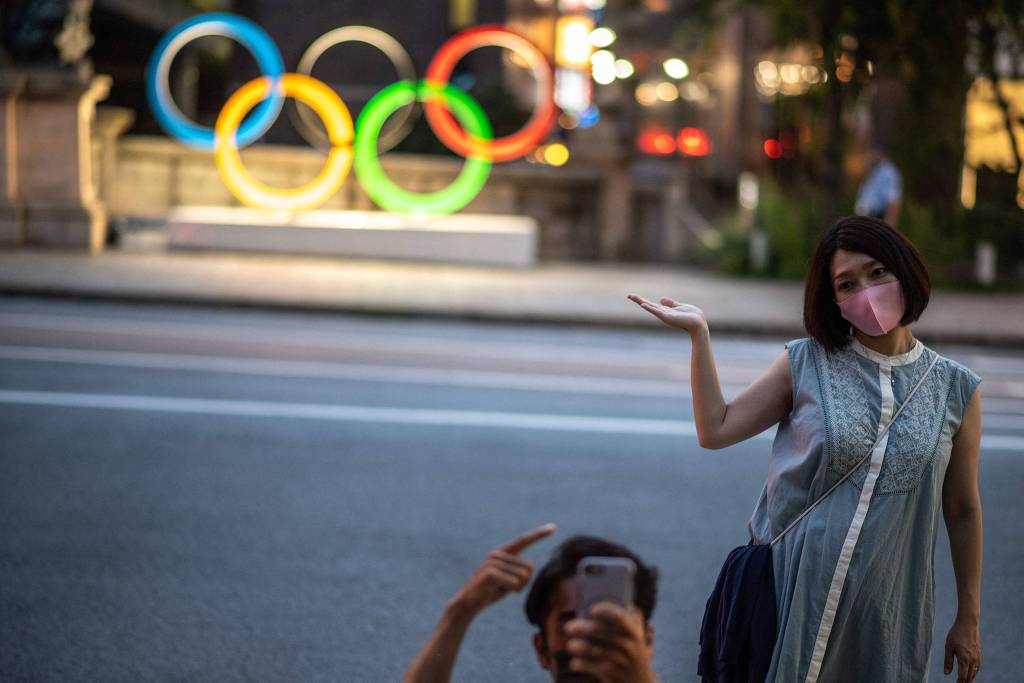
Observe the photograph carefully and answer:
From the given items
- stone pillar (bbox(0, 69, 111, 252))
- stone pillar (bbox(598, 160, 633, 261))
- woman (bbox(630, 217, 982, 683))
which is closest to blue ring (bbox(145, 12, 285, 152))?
stone pillar (bbox(0, 69, 111, 252))

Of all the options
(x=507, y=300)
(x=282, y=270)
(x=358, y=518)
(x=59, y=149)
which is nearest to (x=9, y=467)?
(x=358, y=518)

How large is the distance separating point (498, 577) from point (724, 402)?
109 centimetres

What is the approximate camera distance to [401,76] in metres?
35.1

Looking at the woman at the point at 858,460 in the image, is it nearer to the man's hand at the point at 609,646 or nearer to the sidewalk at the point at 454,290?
the man's hand at the point at 609,646

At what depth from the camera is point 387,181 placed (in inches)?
872

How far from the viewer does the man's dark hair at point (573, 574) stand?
8.58ft

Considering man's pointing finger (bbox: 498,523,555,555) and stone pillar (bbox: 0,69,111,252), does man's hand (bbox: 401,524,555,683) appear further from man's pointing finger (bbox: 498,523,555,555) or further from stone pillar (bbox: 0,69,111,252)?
stone pillar (bbox: 0,69,111,252)

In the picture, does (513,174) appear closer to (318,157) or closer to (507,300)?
(318,157)

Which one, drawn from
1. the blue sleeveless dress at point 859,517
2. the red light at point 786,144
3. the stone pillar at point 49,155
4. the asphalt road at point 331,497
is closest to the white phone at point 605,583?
the blue sleeveless dress at point 859,517

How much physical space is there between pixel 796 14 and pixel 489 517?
542 inches

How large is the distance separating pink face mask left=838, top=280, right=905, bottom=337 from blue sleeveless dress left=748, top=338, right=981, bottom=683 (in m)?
0.12

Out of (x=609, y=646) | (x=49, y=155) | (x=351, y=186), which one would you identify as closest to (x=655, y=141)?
(x=351, y=186)

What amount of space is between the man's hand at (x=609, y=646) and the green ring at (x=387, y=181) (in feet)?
63.2

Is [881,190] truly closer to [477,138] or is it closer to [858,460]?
[477,138]
